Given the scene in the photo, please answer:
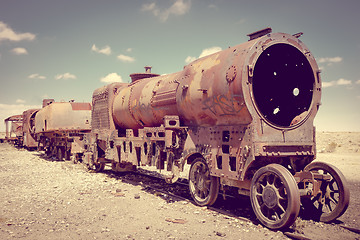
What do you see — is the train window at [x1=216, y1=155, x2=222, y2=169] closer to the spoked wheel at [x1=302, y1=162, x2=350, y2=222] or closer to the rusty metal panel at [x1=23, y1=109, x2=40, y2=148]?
the spoked wheel at [x1=302, y1=162, x2=350, y2=222]

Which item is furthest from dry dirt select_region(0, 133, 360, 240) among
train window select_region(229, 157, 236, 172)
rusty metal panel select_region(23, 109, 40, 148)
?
rusty metal panel select_region(23, 109, 40, 148)

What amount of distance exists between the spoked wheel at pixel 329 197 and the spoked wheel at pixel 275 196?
115cm

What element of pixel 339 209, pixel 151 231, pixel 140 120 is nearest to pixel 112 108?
pixel 140 120

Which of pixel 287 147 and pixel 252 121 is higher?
pixel 252 121

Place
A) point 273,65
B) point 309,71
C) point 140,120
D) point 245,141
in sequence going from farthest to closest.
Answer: point 140,120 < point 273,65 < point 309,71 < point 245,141

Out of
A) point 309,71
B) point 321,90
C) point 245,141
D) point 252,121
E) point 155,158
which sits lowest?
point 155,158

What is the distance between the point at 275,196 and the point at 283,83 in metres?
3.05

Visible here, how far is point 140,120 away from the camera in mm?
9734

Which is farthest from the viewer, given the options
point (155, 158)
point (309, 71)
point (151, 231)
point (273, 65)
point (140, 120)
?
point (140, 120)

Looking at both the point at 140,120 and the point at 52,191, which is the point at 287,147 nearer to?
the point at 140,120

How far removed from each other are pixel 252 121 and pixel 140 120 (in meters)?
4.90

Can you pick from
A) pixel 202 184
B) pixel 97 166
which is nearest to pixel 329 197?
pixel 202 184

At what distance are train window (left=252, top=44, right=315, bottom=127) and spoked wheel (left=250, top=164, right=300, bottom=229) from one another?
1451 mm

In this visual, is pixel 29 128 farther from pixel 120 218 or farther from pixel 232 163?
pixel 232 163
